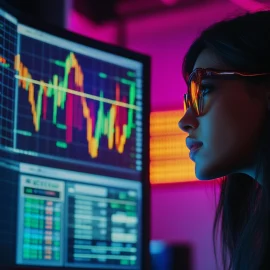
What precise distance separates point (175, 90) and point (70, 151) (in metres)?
2.57

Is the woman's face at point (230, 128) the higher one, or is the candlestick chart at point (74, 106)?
the candlestick chart at point (74, 106)

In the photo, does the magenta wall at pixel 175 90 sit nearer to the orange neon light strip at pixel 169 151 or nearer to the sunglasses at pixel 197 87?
the orange neon light strip at pixel 169 151

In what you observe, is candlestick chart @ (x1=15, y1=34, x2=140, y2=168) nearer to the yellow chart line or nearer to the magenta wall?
the yellow chart line

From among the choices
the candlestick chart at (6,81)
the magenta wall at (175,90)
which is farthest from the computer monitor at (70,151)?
the magenta wall at (175,90)

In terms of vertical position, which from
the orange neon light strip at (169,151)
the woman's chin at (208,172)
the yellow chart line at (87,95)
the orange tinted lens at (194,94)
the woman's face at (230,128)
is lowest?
the woman's chin at (208,172)

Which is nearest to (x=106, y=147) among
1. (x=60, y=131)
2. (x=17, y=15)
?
(x=60, y=131)

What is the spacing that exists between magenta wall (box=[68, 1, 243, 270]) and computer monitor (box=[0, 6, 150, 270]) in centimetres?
218

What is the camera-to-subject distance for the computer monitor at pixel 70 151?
1594 millimetres

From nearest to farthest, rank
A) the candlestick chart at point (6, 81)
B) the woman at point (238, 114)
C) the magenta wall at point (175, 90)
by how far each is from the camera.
Result: the woman at point (238, 114)
the candlestick chart at point (6, 81)
the magenta wall at point (175, 90)

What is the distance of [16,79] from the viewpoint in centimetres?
162

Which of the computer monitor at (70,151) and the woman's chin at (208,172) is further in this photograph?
the computer monitor at (70,151)

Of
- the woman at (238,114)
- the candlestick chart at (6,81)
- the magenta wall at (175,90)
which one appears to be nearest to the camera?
the woman at (238,114)

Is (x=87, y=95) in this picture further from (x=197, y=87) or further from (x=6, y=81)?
(x=197, y=87)

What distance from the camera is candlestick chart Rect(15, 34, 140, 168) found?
165 centimetres
